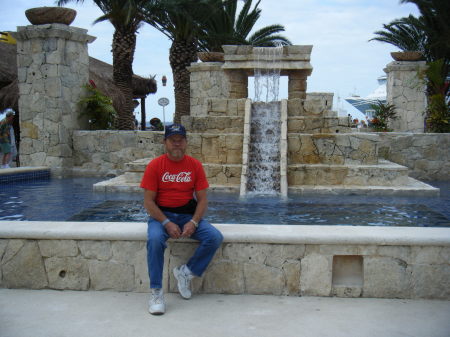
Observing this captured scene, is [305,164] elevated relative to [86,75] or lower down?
lower down

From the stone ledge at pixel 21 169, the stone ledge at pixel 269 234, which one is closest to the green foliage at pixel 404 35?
the stone ledge at pixel 21 169

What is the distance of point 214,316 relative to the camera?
3104 millimetres

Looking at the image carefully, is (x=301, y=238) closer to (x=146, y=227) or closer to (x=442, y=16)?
(x=146, y=227)

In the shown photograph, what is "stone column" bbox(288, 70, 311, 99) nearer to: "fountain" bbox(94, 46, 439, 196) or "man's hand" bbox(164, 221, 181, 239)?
"fountain" bbox(94, 46, 439, 196)

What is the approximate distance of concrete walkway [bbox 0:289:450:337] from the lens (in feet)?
9.39

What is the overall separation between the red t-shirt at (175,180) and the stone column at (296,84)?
9332 mm

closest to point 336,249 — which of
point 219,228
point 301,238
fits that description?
point 301,238

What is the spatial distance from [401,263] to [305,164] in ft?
18.4

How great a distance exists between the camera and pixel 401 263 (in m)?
3.45

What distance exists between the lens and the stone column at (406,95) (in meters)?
15.8

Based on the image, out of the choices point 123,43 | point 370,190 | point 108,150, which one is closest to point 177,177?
point 370,190

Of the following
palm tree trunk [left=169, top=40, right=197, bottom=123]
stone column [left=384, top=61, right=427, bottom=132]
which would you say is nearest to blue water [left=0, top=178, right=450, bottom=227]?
stone column [left=384, top=61, right=427, bottom=132]

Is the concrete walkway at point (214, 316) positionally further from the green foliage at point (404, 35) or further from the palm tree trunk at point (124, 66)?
the green foliage at point (404, 35)

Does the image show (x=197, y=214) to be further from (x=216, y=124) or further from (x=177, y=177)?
(x=216, y=124)
